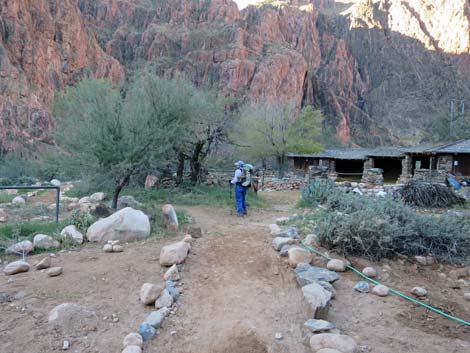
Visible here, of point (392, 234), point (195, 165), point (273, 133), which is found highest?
point (273, 133)

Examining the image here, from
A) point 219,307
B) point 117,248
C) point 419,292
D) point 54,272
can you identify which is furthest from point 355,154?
point 54,272

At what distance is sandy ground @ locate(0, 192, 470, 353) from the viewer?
114 inches

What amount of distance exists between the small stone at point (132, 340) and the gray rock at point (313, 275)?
197 centimetres

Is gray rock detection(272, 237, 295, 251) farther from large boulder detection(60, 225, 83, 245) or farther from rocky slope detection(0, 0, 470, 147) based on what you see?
rocky slope detection(0, 0, 470, 147)

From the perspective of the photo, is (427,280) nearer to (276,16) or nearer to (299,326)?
(299,326)

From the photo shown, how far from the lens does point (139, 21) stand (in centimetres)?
5691

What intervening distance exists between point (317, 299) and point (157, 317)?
1616mm

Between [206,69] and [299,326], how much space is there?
49393 mm

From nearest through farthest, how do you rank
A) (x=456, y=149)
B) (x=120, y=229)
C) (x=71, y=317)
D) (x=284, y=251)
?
1. (x=71, y=317)
2. (x=284, y=251)
3. (x=120, y=229)
4. (x=456, y=149)

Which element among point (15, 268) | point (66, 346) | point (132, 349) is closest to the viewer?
point (132, 349)

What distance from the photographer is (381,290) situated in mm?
3854

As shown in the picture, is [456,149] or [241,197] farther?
[456,149]

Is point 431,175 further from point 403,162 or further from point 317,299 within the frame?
point 317,299

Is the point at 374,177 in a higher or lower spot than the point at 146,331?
higher
